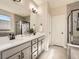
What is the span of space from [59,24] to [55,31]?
591mm

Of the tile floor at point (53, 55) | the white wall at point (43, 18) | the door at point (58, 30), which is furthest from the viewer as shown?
the door at point (58, 30)

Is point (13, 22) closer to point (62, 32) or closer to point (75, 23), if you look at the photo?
point (75, 23)

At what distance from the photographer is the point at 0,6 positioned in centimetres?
169

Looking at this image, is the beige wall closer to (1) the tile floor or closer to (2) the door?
(2) the door

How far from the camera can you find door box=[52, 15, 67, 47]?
479cm

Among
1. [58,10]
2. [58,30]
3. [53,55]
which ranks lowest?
[53,55]

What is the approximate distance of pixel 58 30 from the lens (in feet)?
16.5

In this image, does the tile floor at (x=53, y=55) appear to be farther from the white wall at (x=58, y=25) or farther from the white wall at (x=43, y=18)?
the white wall at (x=58, y=25)

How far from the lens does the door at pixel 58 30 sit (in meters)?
4.79

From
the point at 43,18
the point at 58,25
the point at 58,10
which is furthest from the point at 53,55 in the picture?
the point at 58,10

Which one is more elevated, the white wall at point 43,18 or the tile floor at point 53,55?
the white wall at point 43,18

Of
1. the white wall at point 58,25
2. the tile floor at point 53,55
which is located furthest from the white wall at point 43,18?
the white wall at point 58,25

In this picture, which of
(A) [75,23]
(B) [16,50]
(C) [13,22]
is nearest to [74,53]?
(A) [75,23]

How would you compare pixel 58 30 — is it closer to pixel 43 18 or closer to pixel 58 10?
pixel 58 10
